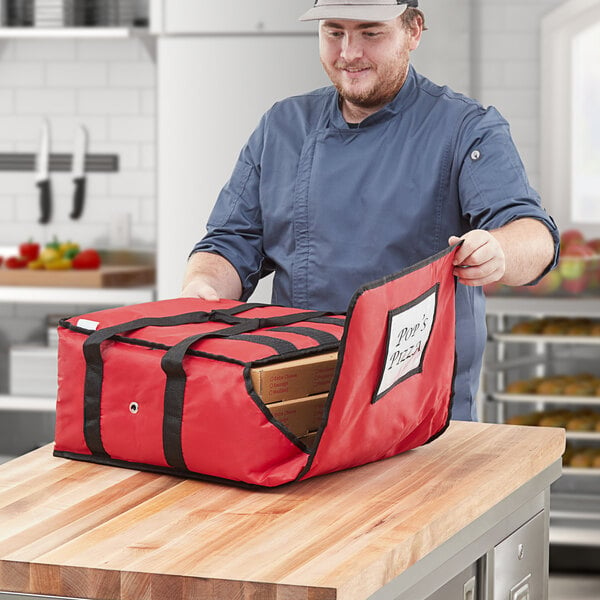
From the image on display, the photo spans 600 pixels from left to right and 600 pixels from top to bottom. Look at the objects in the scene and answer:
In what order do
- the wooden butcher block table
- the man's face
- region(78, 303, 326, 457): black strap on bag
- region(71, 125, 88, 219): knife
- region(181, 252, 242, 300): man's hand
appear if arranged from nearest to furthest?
1. the wooden butcher block table
2. region(78, 303, 326, 457): black strap on bag
3. the man's face
4. region(181, 252, 242, 300): man's hand
5. region(71, 125, 88, 219): knife

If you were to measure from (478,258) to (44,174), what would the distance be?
4.05 m

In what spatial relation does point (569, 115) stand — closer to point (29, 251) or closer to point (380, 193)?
point (29, 251)

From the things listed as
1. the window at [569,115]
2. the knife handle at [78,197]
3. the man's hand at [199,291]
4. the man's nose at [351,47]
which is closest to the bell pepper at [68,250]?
the knife handle at [78,197]

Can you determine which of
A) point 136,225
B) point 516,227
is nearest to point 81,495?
point 516,227

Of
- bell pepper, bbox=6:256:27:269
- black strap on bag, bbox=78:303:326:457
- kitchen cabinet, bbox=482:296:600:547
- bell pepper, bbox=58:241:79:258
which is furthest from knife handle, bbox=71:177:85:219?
black strap on bag, bbox=78:303:326:457

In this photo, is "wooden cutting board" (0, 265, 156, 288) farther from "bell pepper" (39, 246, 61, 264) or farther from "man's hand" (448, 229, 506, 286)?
"man's hand" (448, 229, 506, 286)

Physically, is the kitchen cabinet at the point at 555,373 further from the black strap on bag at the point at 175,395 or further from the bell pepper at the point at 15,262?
the black strap on bag at the point at 175,395

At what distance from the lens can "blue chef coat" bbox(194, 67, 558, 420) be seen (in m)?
2.22

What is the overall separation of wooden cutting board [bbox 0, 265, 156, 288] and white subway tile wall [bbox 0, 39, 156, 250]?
61 cm

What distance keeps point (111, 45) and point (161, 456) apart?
414cm

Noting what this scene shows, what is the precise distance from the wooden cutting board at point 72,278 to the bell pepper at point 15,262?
0.04m

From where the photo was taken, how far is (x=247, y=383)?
1566 millimetres

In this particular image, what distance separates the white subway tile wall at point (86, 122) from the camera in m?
5.49

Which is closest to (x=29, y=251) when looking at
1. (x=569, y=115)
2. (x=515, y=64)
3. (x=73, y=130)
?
(x=73, y=130)
